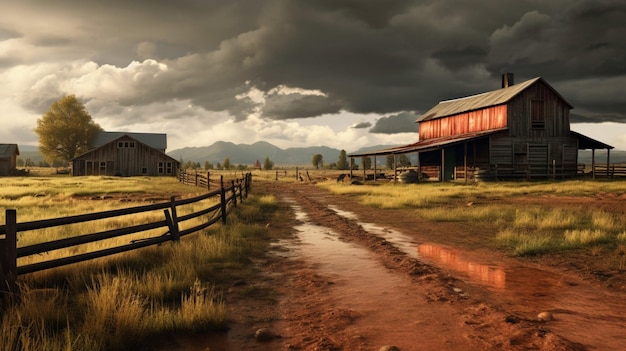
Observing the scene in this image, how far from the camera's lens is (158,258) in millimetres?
8656

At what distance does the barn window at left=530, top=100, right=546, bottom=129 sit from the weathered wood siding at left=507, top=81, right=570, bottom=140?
0.34 ft

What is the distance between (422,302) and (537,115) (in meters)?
37.3

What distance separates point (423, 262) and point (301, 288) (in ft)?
10.5

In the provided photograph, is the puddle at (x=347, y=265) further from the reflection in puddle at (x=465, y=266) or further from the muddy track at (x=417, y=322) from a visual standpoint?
the reflection in puddle at (x=465, y=266)

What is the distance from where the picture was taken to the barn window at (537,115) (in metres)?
37.2

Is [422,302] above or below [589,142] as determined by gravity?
below

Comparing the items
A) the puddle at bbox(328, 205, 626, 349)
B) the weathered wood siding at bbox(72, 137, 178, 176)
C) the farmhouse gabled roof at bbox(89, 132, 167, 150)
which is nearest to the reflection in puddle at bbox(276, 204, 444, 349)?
the puddle at bbox(328, 205, 626, 349)

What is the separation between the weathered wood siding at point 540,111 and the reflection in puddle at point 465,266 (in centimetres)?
3060

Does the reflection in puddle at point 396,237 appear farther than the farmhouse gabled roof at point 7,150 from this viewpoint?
No

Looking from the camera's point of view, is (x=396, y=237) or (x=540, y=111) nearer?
(x=396, y=237)

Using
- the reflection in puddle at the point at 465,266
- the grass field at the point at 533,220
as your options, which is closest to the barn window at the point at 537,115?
the grass field at the point at 533,220

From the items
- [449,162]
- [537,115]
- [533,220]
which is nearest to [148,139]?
[449,162]

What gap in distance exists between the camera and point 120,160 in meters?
54.7

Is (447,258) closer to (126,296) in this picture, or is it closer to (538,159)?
(126,296)
